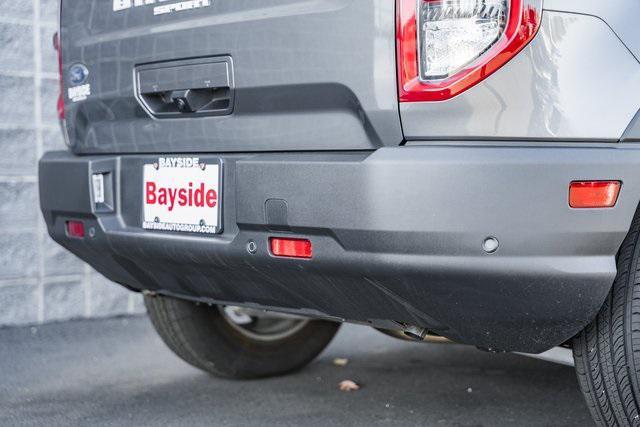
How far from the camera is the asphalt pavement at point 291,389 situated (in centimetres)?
316

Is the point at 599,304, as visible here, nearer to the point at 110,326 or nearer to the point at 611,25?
the point at 611,25

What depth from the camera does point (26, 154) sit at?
453 cm

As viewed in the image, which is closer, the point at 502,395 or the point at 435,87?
the point at 435,87

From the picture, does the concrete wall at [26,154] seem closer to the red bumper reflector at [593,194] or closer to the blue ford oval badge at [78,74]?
the blue ford oval badge at [78,74]

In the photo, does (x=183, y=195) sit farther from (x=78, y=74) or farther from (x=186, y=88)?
(x=78, y=74)

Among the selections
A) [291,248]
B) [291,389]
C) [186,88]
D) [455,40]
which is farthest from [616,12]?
[291,389]

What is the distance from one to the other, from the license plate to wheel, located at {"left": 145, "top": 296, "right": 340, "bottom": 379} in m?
0.81

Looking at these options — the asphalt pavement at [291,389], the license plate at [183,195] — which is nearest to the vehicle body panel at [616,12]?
the license plate at [183,195]

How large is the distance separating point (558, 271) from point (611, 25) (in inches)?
22.4

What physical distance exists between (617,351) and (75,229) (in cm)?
165

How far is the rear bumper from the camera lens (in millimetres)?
2092

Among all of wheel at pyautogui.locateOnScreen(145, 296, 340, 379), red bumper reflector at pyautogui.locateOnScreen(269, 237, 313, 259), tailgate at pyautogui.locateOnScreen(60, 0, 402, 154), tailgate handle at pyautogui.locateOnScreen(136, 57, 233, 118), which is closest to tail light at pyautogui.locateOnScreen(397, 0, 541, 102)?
tailgate at pyautogui.locateOnScreen(60, 0, 402, 154)

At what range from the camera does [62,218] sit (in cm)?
301

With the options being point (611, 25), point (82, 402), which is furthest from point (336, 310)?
point (82, 402)
